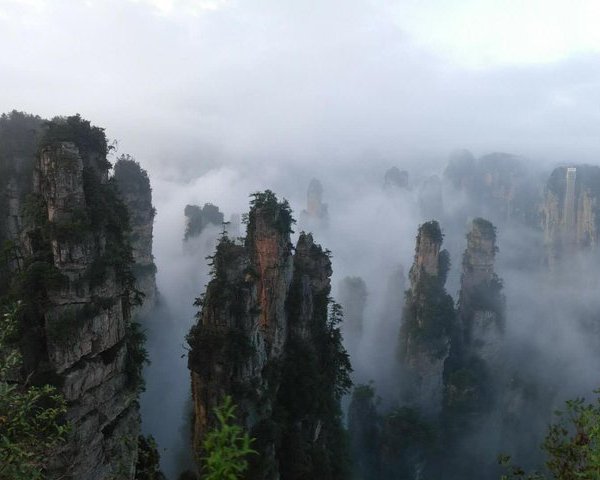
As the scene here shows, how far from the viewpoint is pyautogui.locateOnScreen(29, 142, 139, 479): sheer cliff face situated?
55.9 feet

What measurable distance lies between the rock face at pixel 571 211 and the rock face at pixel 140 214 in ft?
212

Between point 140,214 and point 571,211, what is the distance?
68.0 meters

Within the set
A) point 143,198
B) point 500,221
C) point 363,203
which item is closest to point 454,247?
point 500,221

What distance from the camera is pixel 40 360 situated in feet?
55.5

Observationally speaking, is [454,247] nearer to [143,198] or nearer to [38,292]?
[143,198]

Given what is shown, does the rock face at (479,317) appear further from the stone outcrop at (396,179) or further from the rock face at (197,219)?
the stone outcrop at (396,179)

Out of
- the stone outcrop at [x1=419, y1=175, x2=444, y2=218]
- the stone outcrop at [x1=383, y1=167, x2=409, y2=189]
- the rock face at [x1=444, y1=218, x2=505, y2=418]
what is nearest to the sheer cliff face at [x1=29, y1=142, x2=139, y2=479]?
the rock face at [x1=444, y1=218, x2=505, y2=418]

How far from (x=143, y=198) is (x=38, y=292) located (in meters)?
26.8

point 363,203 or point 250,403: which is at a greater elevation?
point 363,203

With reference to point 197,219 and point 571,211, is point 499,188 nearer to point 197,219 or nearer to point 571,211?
point 571,211

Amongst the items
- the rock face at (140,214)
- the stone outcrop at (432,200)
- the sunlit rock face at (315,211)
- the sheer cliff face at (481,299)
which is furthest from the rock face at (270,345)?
the stone outcrop at (432,200)

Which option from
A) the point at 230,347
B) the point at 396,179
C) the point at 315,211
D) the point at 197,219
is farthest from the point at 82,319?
the point at 396,179

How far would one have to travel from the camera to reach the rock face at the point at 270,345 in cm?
2298

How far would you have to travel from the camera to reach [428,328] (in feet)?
159
